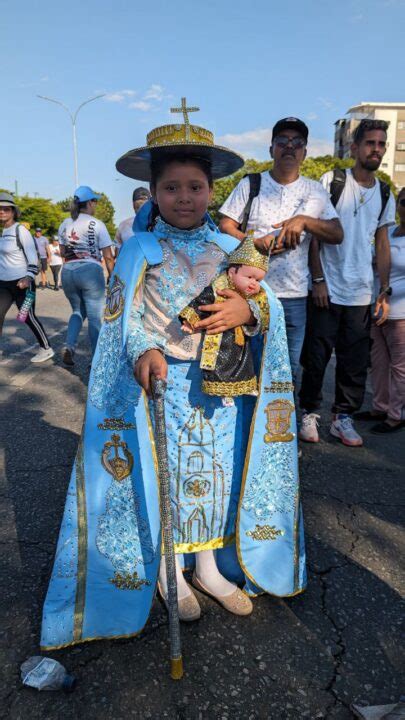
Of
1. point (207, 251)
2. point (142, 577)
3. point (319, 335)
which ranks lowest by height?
point (142, 577)

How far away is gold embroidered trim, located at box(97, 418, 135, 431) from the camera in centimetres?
194

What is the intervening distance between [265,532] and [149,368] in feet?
3.25

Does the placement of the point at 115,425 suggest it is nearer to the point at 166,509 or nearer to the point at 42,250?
the point at 166,509

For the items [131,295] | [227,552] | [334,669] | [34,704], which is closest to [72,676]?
[34,704]

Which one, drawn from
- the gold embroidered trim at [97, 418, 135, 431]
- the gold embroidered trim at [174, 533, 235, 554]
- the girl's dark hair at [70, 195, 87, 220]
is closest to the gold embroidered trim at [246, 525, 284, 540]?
the gold embroidered trim at [174, 533, 235, 554]

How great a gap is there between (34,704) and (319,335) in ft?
9.52

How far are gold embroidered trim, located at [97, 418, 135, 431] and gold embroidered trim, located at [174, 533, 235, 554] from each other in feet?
2.00

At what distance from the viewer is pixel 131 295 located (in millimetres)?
1863

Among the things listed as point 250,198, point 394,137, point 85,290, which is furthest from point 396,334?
point 394,137

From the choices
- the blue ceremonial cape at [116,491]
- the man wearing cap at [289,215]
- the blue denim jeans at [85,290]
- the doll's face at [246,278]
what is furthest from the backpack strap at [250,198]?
the blue denim jeans at [85,290]

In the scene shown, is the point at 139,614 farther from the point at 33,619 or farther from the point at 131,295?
the point at 131,295

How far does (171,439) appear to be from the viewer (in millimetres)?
2057

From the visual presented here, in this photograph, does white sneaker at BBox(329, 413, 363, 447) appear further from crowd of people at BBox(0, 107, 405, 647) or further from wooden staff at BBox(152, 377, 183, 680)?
wooden staff at BBox(152, 377, 183, 680)

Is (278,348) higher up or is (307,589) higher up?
(278,348)
